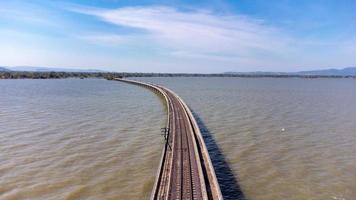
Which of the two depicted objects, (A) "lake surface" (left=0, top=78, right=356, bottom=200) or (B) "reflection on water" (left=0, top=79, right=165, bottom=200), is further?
(A) "lake surface" (left=0, top=78, right=356, bottom=200)

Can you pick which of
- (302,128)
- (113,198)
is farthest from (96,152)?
(302,128)

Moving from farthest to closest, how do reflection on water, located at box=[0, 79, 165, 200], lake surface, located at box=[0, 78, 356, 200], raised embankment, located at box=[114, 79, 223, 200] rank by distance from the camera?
lake surface, located at box=[0, 78, 356, 200]
reflection on water, located at box=[0, 79, 165, 200]
raised embankment, located at box=[114, 79, 223, 200]

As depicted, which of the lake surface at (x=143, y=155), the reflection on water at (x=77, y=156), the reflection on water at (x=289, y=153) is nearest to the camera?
the reflection on water at (x=77, y=156)

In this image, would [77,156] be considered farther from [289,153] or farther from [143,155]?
[289,153]

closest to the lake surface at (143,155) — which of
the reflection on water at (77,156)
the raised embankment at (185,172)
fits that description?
the reflection on water at (77,156)

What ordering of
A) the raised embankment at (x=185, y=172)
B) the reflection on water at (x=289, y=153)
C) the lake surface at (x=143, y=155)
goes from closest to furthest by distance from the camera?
the raised embankment at (x=185, y=172), the lake surface at (x=143, y=155), the reflection on water at (x=289, y=153)

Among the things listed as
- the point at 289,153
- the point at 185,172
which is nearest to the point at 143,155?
the point at 185,172

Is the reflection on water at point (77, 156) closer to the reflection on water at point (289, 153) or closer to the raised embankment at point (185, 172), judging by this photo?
the raised embankment at point (185, 172)

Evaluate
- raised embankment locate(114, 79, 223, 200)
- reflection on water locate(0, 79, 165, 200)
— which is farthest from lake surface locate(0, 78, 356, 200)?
raised embankment locate(114, 79, 223, 200)

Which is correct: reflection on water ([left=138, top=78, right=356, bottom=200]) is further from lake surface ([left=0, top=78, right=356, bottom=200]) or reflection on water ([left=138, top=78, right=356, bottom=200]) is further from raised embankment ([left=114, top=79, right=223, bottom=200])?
raised embankment ([left=114, top=79, right=223, bottom=200])

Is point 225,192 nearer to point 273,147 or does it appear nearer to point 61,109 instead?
point 273,147

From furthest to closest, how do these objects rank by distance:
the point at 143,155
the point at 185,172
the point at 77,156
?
the point at 143,155
the point at 77,156
the point at 185,172
